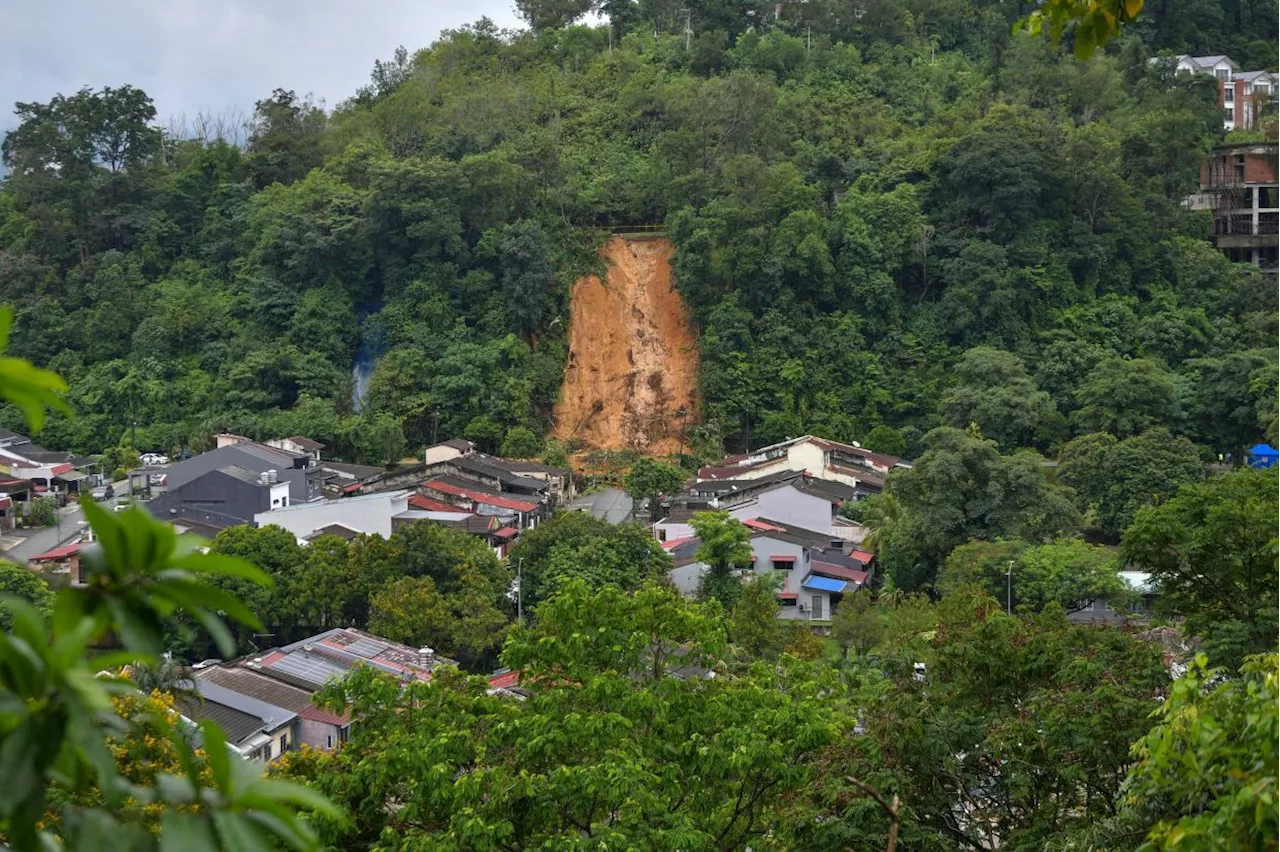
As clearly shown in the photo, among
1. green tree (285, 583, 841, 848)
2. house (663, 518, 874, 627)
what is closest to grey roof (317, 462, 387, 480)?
house (663, 518, 874, 627)

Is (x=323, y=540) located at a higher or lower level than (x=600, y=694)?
lower

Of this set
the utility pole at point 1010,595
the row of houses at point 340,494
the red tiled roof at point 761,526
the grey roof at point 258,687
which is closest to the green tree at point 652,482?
the row of houses at point 340,494

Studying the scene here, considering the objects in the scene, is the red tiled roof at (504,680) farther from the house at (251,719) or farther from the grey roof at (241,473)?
the grey roof at (241,473)

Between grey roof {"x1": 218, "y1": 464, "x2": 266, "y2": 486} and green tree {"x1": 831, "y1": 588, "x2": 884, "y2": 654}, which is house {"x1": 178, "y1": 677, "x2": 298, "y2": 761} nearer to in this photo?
green tree {"x1": 831, "y1": 588, "x2": 884, "y2": 654}

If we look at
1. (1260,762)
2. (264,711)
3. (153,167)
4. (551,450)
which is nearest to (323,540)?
(264,711)

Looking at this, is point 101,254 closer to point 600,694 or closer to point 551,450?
point 551,450

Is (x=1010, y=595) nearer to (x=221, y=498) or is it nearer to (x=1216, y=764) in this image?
(x=221, y=498)

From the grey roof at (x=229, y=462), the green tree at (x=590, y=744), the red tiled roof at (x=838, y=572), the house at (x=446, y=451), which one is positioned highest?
the green tree at (x=590, y=744)
